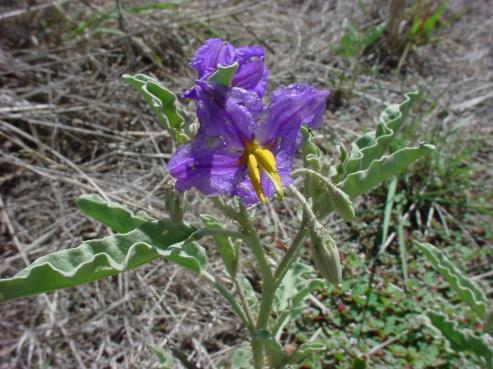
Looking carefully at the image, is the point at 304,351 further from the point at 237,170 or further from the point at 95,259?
the point at 95,259

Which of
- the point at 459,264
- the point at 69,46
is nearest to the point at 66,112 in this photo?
the point at 69,46

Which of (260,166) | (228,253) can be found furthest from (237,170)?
(228,253)

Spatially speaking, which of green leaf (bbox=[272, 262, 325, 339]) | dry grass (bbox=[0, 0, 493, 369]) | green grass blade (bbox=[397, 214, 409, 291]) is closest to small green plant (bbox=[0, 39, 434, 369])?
green leaf (bbox=[272, 262, 325, 339])

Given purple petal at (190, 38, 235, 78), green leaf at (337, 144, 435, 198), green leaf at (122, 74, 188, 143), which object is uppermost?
purple petal at (190, 38, 235, 78)

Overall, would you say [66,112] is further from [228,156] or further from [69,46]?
[228,156]

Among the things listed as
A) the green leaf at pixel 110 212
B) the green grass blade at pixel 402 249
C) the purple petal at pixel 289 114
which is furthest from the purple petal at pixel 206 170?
the green grass blade at pixel 402 249

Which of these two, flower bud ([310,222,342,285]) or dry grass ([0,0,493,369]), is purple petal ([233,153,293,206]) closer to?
flower bud ([310,222,342,285])
